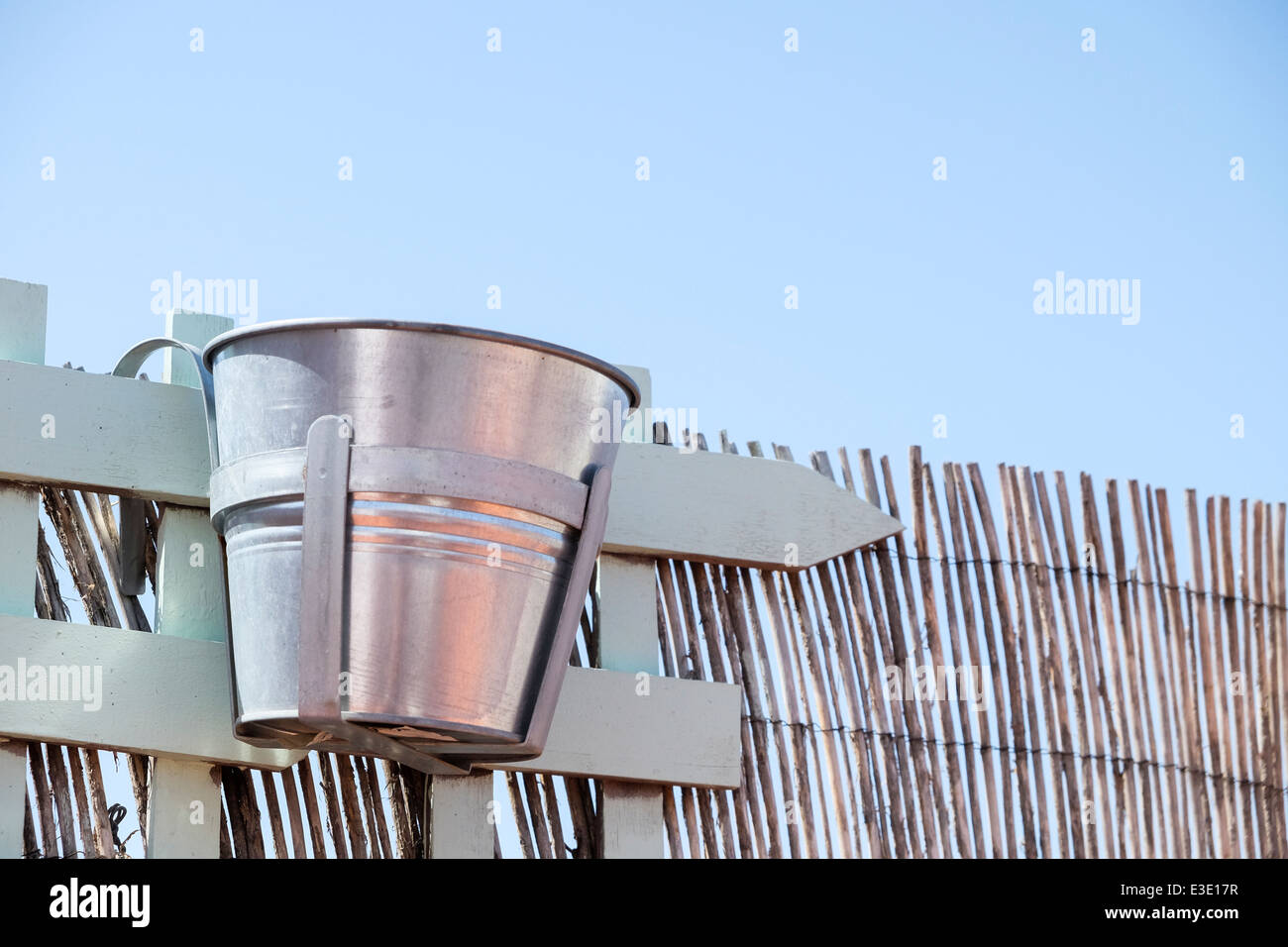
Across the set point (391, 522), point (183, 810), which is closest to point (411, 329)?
point (391, 522)

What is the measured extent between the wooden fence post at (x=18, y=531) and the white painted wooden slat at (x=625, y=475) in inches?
Answer: 2.5

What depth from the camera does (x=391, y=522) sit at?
3.86 metres

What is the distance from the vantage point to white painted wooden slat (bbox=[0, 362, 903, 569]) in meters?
4.27

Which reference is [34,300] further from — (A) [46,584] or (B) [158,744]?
(B) [158,744]

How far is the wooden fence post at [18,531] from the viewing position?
408 centimetres

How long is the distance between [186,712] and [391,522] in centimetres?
85

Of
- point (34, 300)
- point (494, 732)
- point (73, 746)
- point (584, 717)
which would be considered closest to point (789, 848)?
point (584, 717)

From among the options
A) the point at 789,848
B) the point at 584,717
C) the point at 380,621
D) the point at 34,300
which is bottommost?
the point at 789,848

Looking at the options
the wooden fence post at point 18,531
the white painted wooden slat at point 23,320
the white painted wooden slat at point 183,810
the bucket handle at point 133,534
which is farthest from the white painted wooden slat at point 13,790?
the white painted wooden slat at point 23,320

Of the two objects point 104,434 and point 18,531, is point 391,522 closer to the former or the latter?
point 104,434

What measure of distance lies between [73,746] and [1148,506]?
12.2 ft

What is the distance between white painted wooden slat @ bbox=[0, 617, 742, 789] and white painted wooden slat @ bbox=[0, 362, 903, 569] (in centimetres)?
41

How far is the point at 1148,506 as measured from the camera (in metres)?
5.94
